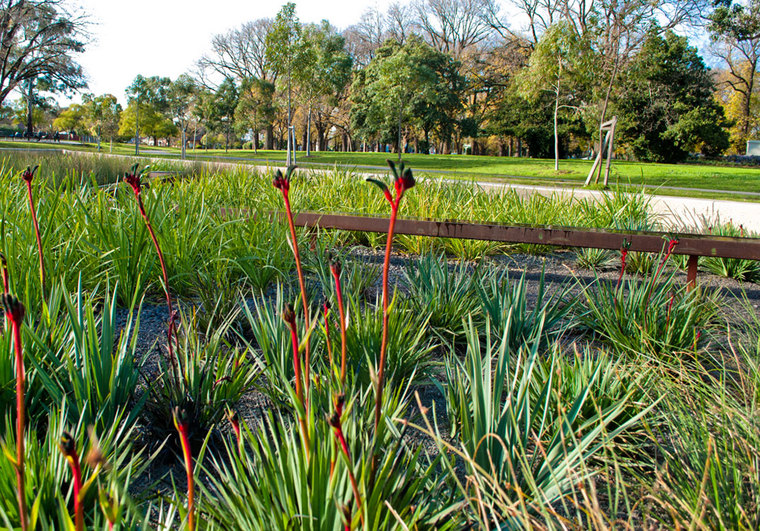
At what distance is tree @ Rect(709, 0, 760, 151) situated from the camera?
28.3 metres

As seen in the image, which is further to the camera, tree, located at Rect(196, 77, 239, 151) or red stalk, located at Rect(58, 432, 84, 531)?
tree, located at Rect(196, 77, 239, 151)

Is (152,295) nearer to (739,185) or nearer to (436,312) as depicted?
(436,312)

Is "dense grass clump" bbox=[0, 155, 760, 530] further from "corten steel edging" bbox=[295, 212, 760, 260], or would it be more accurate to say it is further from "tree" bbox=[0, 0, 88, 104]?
"tree" bbox=[0, 0, 88, 104]

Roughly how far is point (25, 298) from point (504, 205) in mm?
4983

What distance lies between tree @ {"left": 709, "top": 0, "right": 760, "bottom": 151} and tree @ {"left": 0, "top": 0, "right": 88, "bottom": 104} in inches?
1391

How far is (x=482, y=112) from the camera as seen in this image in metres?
43.3

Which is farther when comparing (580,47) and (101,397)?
(580,47)

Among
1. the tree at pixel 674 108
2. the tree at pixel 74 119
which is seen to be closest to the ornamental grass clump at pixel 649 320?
the tree at pixel 674 108

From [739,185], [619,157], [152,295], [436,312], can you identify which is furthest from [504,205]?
[619,157]

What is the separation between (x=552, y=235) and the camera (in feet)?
13.9

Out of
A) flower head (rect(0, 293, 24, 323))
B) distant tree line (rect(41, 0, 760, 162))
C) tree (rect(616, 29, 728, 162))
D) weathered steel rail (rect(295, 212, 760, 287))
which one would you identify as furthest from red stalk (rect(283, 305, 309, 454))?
tree (rect(616, 29, 728, 162))

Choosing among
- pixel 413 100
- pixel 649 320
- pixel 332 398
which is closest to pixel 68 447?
pixel 332 398

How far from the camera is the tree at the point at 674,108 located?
29188mm

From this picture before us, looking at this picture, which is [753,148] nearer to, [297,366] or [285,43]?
[285,43]
